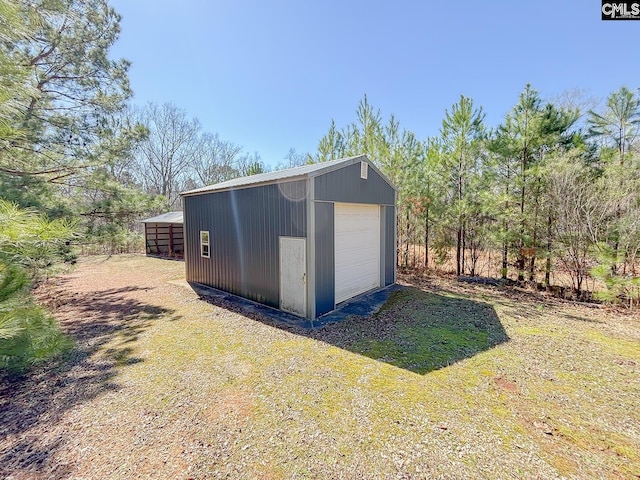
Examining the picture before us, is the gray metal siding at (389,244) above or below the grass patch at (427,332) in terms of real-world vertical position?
above

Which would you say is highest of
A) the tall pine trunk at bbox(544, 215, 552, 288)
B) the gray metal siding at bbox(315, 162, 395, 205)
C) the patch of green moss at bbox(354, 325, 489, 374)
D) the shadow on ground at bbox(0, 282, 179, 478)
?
the gray metal siding at bbox(315, 162, 395, 205)

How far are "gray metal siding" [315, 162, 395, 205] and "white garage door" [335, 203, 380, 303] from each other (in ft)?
0.77

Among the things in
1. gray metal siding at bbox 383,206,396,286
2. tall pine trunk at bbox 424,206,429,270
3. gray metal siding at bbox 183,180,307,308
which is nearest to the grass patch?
gray metal siding at bbox 383,206,396,286

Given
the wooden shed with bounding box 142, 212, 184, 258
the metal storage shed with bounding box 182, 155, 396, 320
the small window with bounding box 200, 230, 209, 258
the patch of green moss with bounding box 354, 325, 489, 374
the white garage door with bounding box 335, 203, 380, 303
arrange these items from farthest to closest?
the wooden shed with bounding box 142, 212, 184, 258 → the small window with bounding box 200, 230, 209, 258 → the white garage door with bounding box 335, 203, 380, 303 → the metal storage shed with bounding box 182, 155, 396, 320 → the patch of green moss with bounding box 354, 325, 489, 374

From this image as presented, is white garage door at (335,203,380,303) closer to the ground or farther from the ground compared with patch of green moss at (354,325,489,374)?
farther from the ground

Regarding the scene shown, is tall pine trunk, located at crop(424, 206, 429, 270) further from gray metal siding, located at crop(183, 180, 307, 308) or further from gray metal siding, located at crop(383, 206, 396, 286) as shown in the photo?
gray metal siding, located at crop(183, 180, 307, 308)

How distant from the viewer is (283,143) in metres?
20.8

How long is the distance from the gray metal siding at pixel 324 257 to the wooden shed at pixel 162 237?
12102mm

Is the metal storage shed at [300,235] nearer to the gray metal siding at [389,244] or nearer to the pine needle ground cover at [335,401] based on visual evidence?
the gray metal siding at [389,244]

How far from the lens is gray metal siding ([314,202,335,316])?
549 centimetres

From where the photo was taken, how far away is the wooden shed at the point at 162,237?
15195mm

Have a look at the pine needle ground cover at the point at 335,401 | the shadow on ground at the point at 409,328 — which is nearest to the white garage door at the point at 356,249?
the shadow on ground at the point at 409,328

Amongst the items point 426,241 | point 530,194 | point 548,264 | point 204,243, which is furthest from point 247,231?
point 548,264

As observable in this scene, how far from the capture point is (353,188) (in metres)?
6.46
